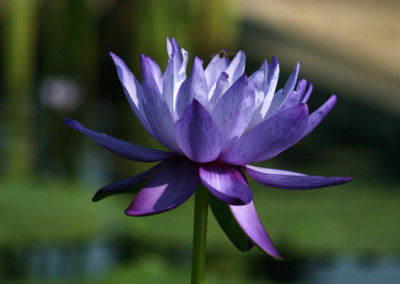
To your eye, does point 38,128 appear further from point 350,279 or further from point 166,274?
point 166,274

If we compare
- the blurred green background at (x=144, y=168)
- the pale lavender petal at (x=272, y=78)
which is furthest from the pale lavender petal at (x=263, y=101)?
the blurred green background at (x=144, y=168)

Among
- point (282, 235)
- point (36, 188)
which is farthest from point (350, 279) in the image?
point (36, 188)

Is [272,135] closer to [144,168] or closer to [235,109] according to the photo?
[235,109]

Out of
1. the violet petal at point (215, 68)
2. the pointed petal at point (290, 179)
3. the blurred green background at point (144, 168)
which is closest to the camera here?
the pointed petal at point (290, 179)

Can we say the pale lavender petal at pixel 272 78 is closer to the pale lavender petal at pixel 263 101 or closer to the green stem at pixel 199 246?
the pale lavender petal at pixel 263 101

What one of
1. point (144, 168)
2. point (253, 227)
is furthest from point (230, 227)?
point (144, 168)

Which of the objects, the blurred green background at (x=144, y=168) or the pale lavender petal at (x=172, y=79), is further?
the blurred green background at (x=144, y=168)

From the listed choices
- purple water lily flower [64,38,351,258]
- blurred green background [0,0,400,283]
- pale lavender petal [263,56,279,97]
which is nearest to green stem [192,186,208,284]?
purple water lily flower [64,38,351,258]
